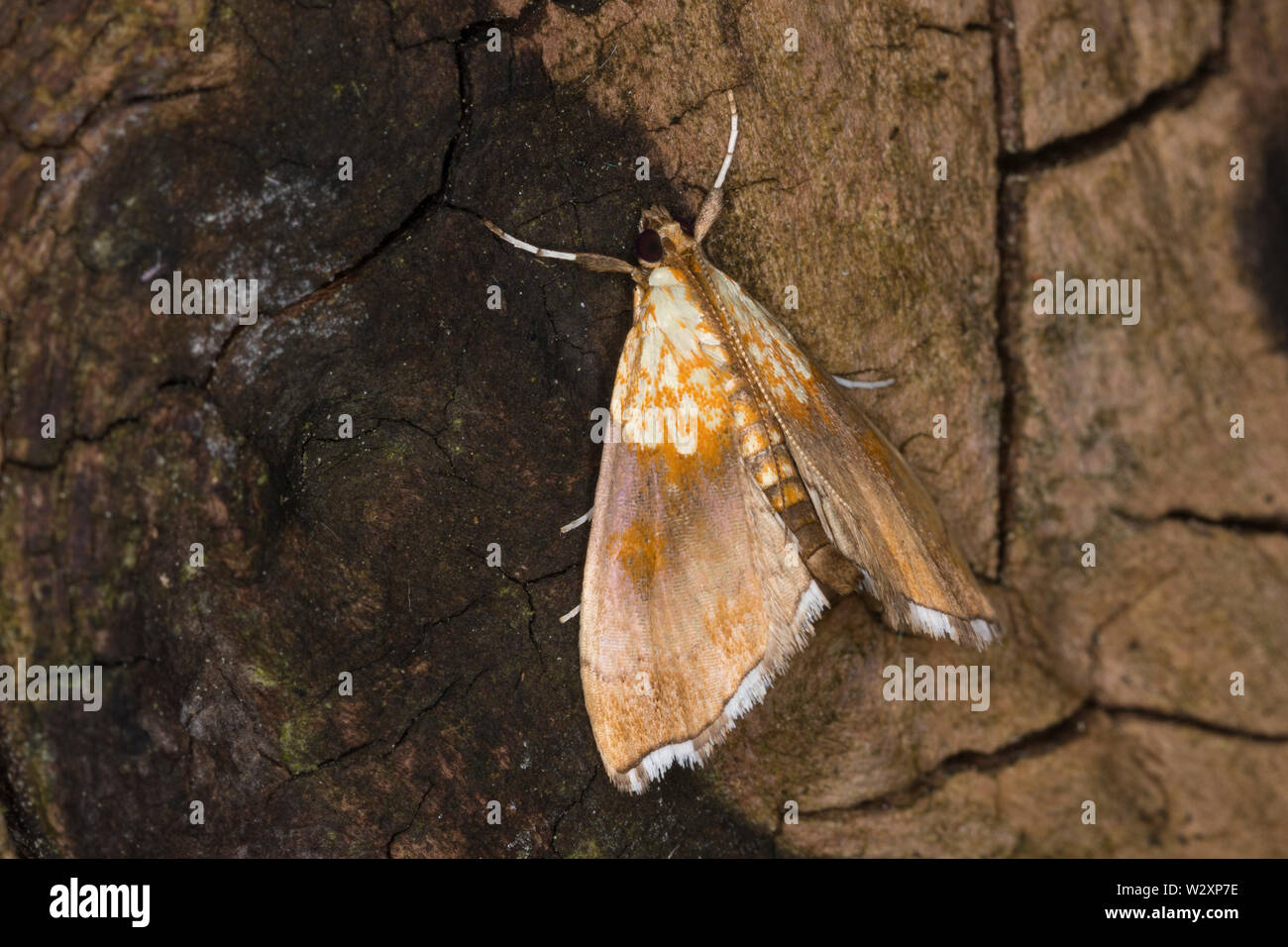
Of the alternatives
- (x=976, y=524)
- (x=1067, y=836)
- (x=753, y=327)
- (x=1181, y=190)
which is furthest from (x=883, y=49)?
(x=1067, y=836)

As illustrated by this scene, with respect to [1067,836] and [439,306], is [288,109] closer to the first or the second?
[439,306]

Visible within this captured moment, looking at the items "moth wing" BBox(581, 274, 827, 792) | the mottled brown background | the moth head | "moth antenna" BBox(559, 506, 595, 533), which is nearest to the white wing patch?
"moth wing" BBox(581, 274, 827, 792)

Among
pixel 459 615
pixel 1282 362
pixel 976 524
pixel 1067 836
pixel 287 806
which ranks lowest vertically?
pixel 1067 836

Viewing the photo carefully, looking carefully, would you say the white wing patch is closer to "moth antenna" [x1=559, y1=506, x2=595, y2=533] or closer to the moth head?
"moth antenna" [x1=559, y1=506, x2=595, y2=533]

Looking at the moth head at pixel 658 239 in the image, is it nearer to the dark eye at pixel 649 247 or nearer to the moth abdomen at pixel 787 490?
the dark eye at pixel 649 247

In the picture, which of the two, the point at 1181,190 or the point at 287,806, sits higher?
the point at 1181,190

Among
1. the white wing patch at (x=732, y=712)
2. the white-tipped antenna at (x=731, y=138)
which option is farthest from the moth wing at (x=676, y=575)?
the white-tipped antenna at (x=731, y=138)

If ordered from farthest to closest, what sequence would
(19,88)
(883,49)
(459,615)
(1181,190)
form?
(1181,190), (883,49), (459,615), (19,88)
